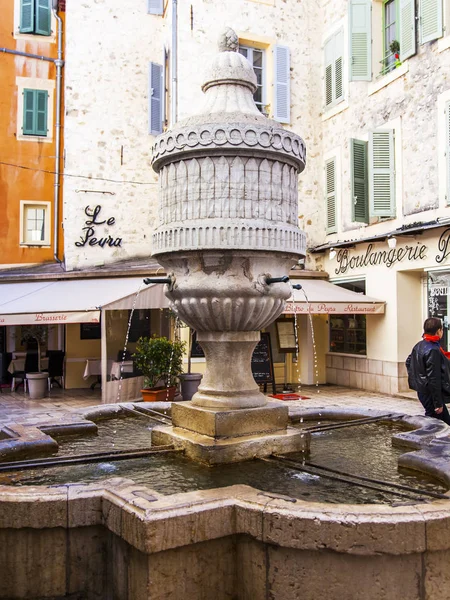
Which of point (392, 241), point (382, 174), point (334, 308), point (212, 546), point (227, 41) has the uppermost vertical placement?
point (382, 174)

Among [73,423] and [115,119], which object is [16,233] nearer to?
[115,119]

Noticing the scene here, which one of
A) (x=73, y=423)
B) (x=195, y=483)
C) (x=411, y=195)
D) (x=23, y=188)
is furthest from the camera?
(x=23, y=188)

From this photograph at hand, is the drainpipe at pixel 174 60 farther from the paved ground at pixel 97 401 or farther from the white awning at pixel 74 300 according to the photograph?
the paved ground at pixel 97 401

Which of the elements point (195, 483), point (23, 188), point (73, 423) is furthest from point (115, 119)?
point (195, 483)

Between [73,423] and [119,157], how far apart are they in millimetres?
11520

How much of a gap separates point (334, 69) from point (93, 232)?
7.45 meters

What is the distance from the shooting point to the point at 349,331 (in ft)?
48.9

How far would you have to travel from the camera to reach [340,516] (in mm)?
2869

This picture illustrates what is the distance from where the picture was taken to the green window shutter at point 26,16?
55.6ft

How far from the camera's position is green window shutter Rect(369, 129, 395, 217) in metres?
12.8

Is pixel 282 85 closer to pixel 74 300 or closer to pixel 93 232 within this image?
pixel 93 232

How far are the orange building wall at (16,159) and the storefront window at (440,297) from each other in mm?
10532

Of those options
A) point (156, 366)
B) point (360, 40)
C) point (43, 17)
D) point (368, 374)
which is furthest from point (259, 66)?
point (156, 366)

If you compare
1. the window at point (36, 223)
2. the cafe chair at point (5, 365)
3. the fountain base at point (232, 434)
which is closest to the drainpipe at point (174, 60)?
the window at point (36, 223)
